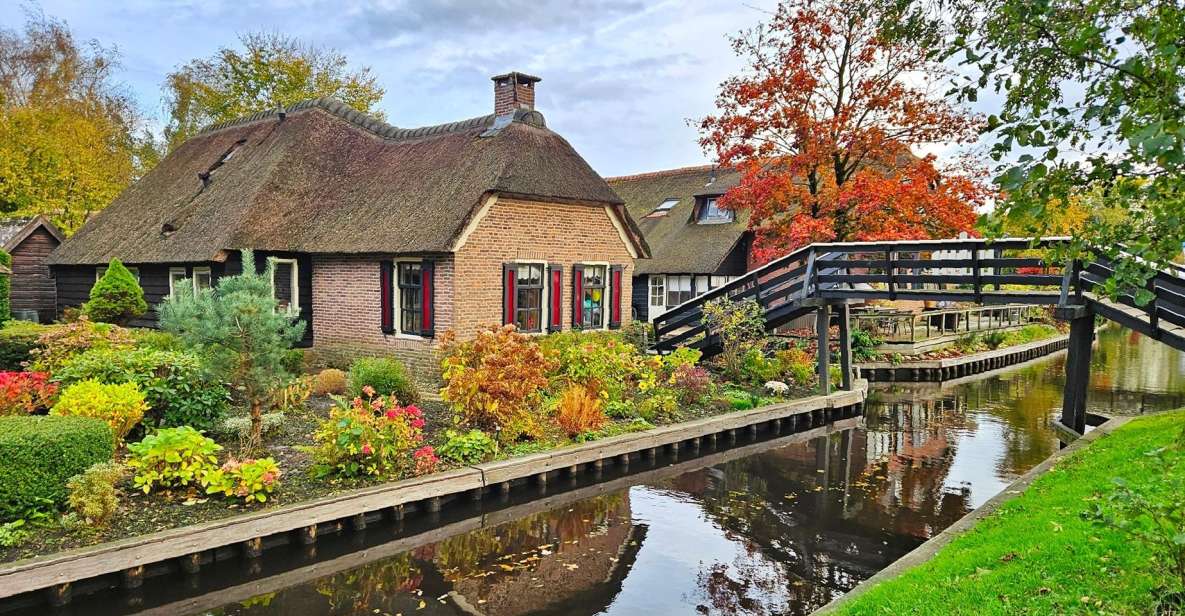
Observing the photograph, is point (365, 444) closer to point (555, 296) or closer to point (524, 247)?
point (524, 247)

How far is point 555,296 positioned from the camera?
17.5 meters

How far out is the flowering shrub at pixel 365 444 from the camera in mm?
9555

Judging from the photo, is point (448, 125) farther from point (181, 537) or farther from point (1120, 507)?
point (1120, 507)

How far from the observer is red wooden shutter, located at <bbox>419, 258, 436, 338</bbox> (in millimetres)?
15695

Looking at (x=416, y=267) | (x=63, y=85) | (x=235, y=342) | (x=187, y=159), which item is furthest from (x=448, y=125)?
(x=63, y=85)

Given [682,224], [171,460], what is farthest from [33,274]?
[682,224]

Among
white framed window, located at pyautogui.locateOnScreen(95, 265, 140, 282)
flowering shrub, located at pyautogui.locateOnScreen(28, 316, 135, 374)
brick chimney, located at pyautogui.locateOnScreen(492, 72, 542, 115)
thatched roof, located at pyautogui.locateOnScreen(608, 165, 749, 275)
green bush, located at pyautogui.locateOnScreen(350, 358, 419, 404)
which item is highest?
brick chimney, located at pyautogui.locateOnScreen(492, 72, 542, 115)

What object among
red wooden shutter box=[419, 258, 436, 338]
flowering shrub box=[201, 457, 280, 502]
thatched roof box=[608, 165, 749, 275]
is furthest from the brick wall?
thatched roof box=[608, 165, 749, 275]

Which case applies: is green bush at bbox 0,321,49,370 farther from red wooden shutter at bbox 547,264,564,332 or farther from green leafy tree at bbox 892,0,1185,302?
green leafy tree at bbox 892,0,1185,302

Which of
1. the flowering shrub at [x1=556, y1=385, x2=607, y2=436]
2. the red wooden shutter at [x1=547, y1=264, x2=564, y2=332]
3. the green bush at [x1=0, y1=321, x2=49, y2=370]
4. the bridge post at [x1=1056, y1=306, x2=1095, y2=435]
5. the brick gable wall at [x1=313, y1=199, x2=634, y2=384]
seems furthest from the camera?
the red wooden shutter at [x1=547, y1=264, x2=564, y2=332]

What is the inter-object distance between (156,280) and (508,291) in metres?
9.95

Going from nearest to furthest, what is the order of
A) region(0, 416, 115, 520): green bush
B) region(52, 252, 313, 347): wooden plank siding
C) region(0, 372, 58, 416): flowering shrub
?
region(0, 416, 115, 520): green bush < region(0, 372, 58, 416): flowering shrub < region(52, 252, 313, 347): wooden plank siding

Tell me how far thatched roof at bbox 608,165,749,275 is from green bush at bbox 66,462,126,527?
22.6 meters

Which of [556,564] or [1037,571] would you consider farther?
[556,564]
